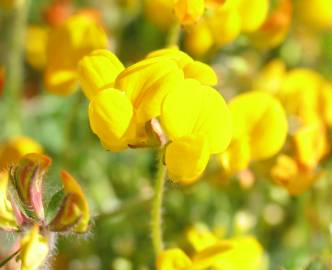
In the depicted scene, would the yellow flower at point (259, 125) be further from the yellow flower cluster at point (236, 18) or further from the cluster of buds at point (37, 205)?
the cluster of buds at point (37, 205)

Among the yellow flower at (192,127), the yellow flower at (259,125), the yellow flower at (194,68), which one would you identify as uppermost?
the yellow flower at (194,68)

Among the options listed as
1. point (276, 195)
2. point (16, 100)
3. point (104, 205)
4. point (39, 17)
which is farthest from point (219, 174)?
point (39, 17)

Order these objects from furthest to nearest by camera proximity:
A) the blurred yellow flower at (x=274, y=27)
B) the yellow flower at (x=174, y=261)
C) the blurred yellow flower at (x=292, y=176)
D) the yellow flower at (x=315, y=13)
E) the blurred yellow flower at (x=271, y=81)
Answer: the yellow flower at (x=315, y=13) → the blurred yellow flower at (x=271, y=81) → the blurred yellow flower at (x=274, y=27) → the blurred yellow flower at (x=292, y=176) → the yellow flower at (x=174, y=261)

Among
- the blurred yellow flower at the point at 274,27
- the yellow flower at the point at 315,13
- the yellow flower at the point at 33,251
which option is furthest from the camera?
the yellow flower at the point at 315,13

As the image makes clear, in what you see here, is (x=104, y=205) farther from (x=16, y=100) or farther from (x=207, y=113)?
(x=207, y=113)

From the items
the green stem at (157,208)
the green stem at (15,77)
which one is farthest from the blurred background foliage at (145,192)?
the green stem at (157,208)

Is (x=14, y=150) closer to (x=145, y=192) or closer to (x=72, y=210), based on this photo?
(x=145, y=192)
